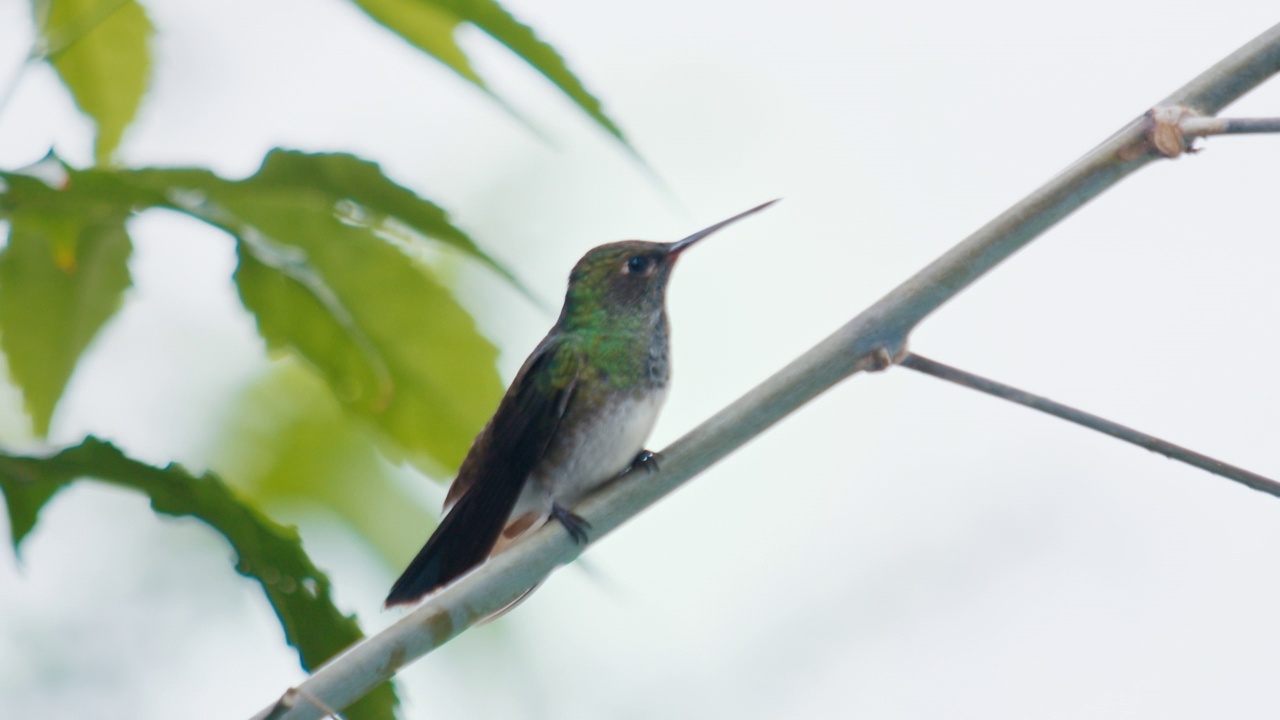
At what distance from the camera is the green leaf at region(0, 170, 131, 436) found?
1419 millimetres

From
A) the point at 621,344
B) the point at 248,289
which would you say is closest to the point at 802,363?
the point at 248,289

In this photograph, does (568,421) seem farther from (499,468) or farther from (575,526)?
(575,526)

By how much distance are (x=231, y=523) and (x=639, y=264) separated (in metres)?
1.50

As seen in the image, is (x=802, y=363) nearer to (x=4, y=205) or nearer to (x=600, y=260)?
(x=4, y=205)

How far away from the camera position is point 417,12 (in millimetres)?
1605

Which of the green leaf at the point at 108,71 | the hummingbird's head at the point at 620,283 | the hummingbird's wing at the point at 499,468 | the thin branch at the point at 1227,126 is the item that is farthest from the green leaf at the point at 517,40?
the hummingbird's head at the point at 620,283

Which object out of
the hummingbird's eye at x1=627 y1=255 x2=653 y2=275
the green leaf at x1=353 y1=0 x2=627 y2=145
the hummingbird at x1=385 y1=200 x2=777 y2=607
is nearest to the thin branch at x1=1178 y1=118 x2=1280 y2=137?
the green leaf at x1=353 y1=0 x2=627 y2=145

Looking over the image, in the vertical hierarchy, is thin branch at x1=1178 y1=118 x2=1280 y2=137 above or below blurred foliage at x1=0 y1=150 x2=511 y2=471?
below

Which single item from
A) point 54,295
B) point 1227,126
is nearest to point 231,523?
point 54,295

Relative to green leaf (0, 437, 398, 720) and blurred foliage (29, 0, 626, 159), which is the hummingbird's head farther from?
green leaf (0, 437, 398, 720)

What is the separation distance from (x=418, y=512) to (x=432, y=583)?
0.74 metres

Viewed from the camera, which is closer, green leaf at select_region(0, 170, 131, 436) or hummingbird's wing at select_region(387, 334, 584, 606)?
green leaf at select_region(0, 170, 131, 436)

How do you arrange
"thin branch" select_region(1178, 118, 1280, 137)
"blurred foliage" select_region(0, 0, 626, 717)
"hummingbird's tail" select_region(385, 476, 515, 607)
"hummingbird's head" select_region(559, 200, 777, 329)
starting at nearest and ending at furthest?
"thin branch" select_region(1178, 118, 1280, 137), "blurred foliage" select_region(0, 0, 626, 717), "hummingbird's tail" select_region(385, 476, 515, 607), "hummingbird's head" select_region(559, 200, 777, 329)

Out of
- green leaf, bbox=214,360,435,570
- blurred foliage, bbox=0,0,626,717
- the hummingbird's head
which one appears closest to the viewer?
blurred foliage, bbox=0,0,626,717
